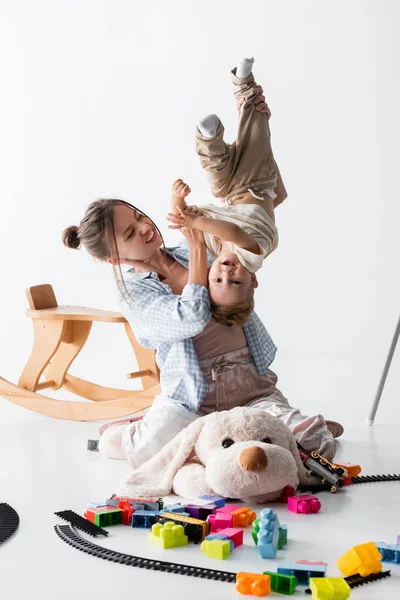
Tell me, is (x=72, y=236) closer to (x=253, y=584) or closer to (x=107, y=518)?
(x=107, y=518)

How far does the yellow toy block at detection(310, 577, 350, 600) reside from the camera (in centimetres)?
133

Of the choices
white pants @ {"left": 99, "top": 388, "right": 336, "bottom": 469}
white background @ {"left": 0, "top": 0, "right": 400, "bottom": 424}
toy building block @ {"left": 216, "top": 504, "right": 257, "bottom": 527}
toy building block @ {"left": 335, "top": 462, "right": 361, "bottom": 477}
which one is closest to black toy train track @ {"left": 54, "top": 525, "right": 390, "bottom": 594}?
toy building block @ {"left": 216, "top": 504, "right": 257, "bottom": 527}

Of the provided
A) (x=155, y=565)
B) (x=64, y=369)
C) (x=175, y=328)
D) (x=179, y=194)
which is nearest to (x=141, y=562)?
(x=155, y=565)

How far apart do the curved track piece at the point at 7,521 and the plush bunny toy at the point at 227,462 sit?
9.5 inches

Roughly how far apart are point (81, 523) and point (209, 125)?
1.03 m

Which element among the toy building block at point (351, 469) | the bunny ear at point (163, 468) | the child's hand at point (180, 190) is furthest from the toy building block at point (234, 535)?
the child's hand at point (180, 190)

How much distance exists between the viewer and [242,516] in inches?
67.8

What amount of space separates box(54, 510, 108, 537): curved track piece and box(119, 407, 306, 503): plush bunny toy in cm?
16

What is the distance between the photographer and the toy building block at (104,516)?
5.64 feet

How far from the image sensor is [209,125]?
2.21 metres

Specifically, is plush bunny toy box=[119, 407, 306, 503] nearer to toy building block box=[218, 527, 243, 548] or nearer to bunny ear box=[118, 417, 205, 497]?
bunny ear box=[118, 417, 205, 497]

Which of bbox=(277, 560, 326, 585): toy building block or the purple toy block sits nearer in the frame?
bbox=(277, 560, 326, 585): toy building block

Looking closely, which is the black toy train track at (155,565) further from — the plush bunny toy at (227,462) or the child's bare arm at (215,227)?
the child's bare arm at (215,227)

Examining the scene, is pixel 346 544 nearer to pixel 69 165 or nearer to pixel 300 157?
pixel 300 157
